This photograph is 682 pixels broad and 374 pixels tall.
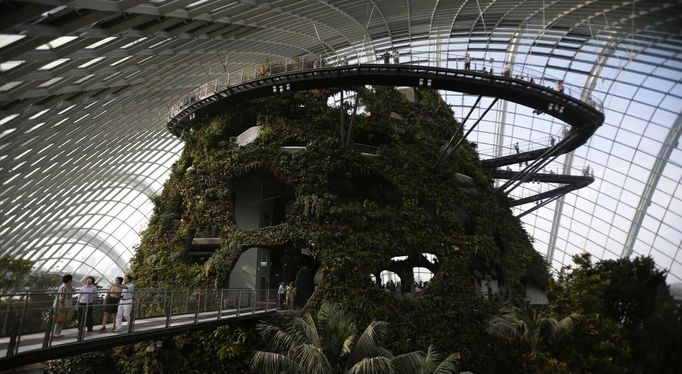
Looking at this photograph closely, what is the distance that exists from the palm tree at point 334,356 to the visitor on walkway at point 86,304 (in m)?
4.07

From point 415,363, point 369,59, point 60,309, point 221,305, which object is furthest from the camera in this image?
point 369,59

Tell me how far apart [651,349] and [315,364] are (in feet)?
37.6

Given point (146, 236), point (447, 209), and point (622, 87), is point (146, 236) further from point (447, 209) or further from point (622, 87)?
point (622, 87)

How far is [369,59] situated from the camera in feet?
143

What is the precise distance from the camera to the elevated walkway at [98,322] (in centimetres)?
776

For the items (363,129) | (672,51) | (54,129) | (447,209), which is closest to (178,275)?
(54,129)

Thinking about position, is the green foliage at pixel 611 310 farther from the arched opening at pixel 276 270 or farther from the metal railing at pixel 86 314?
the arched opening at pixel 276 270

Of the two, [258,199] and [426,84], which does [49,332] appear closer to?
[426,84]

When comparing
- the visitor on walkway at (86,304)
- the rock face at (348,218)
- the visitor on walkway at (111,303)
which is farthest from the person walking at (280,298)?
the visitor on walkway at (86,304)

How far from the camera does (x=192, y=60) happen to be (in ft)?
94.7

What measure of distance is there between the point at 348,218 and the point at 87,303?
46.3 feet

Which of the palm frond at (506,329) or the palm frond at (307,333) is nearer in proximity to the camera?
the palm frond at (307,333)

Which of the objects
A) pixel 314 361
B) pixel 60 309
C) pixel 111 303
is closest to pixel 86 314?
pixel 60 309

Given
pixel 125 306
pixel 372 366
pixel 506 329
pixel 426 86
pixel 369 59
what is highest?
pixel 369 59
